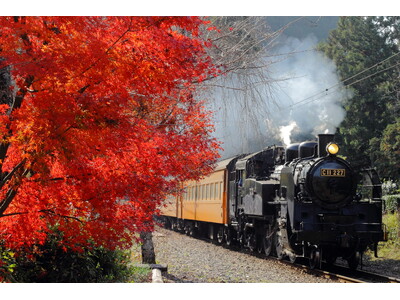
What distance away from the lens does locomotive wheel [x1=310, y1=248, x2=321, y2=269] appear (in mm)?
12531

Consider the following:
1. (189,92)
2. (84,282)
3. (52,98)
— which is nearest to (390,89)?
(189,92)

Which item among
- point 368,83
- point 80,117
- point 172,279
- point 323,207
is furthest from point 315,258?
point 368,83

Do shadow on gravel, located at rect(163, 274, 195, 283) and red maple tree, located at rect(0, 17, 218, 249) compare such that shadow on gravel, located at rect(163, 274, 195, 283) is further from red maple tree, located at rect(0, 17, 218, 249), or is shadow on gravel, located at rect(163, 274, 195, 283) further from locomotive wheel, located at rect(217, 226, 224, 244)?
locomotive wheel, located at rect(217, 226, 224, 244)

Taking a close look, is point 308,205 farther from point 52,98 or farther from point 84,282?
point 52,98

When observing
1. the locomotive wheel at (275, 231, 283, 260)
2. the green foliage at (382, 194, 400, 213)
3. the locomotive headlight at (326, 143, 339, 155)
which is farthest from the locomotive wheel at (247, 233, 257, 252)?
the green foliage at (382, 194, 400, 213)

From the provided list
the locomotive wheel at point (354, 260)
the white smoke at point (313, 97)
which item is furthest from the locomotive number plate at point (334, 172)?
the white smoke at point (313, 97)

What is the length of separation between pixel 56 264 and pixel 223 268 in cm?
549

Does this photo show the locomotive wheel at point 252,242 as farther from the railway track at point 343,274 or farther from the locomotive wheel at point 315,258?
the locomotive wheel at point 315,258

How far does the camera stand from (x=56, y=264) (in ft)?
29.8

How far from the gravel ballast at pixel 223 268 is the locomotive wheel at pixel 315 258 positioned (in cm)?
28

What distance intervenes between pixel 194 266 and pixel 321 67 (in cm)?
2374

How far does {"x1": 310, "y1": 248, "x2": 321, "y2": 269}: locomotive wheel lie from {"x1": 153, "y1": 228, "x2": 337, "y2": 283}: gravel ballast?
28cm

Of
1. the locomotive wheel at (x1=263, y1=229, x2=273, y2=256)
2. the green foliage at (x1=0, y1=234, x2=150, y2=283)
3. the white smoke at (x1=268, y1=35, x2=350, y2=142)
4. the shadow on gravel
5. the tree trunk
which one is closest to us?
the green foliage at (x1=0, y1=234, x2=150, y2=283)

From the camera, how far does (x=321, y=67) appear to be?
35.2 metres
